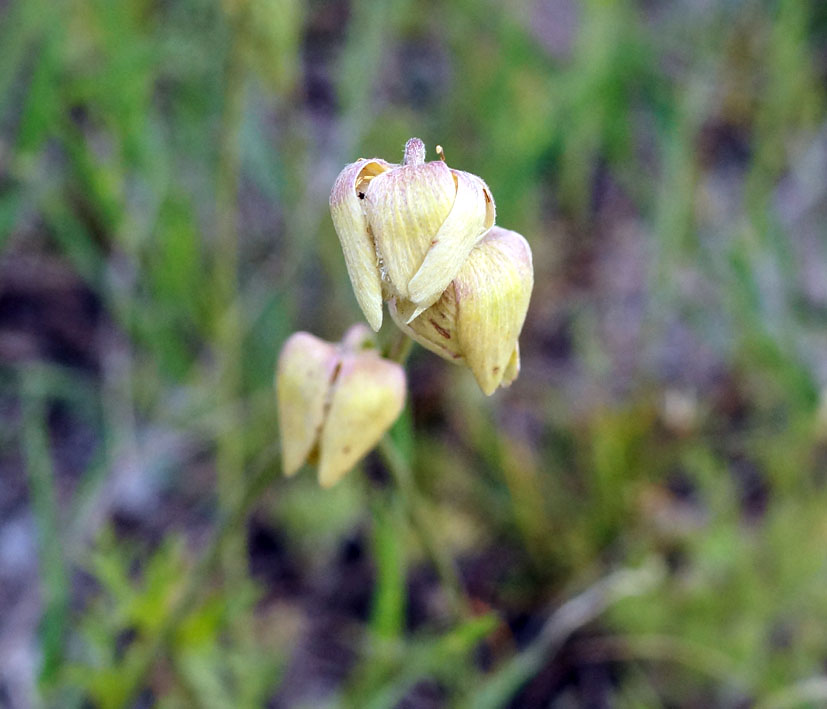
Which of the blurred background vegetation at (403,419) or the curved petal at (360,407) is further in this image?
the blurred background vegetation at (403,419)

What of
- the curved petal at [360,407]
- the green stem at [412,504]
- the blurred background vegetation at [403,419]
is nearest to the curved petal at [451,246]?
the curved petal at [360,407]

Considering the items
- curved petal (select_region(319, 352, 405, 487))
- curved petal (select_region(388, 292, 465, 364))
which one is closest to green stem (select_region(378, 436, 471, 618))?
curved petal (select_region(319, 352, 405, 487))

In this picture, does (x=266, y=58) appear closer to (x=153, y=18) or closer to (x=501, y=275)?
(x=501, y=275)

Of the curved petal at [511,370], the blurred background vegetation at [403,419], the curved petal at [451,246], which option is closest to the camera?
the curved petal at [451,246]

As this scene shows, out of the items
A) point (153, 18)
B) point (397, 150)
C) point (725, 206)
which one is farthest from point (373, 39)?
point (725, 206)

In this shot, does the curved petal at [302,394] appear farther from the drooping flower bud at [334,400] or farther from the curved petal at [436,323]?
the curved petal at [436,323]

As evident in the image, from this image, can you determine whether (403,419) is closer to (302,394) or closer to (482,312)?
(302,394)
